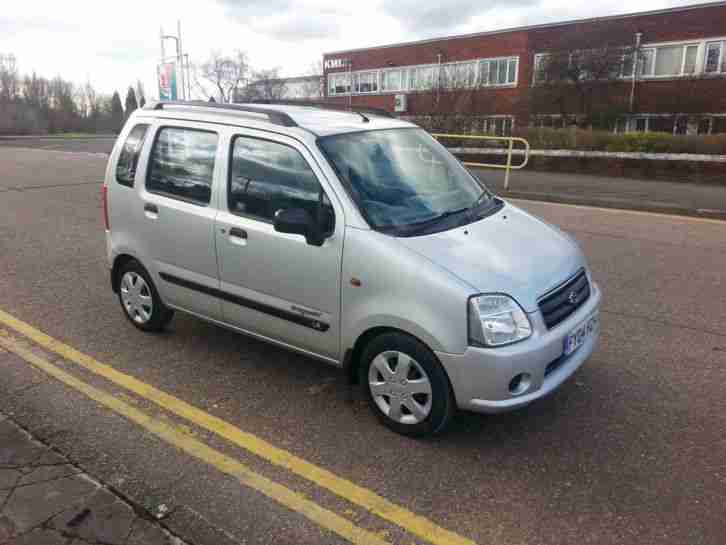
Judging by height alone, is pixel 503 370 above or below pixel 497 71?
below

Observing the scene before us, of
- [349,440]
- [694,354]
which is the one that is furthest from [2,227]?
[694,354]

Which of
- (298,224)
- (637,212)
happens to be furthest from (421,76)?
(298,224)

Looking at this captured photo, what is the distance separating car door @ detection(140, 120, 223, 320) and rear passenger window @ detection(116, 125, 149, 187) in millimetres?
175

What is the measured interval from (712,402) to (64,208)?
1087cm

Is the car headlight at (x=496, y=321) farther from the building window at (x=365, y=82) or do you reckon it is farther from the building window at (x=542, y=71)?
the building window at (x=365, y=82)

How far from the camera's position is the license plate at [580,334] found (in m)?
3.43

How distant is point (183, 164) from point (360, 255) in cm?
178

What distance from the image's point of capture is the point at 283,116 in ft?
12.9

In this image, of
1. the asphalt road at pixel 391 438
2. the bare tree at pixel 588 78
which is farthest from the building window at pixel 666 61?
the asphalt road at pixel 391 438

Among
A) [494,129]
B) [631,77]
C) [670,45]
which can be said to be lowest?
[494,129]

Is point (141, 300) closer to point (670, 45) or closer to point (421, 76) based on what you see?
point (670, 45)

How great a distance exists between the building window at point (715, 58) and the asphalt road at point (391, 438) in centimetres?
3105

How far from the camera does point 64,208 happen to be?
11.1 meters

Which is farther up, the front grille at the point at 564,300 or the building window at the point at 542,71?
the building window at the point at 542,71
